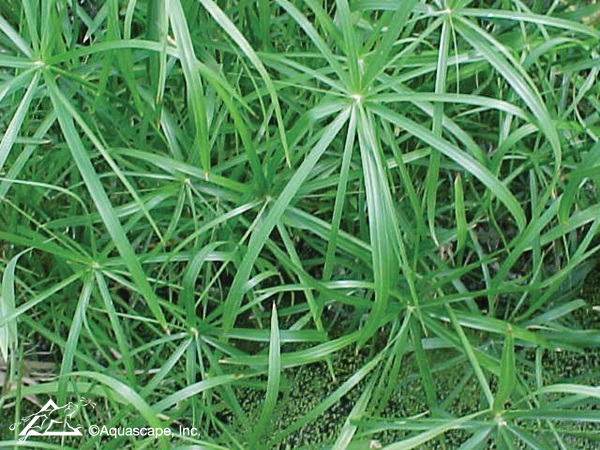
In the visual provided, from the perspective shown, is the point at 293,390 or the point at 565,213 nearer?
the point at 565,213

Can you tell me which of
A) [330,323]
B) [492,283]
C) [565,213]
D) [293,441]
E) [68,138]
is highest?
[68,138]

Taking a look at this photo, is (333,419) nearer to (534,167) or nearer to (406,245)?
(406,245)

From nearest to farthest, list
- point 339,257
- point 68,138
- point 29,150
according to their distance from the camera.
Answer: point 68,138 → point 29,150 → point 339,257

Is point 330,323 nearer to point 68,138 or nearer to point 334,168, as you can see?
point 334,168

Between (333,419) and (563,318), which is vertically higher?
(563,318)

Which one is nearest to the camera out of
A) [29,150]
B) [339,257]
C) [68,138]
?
[68,138]

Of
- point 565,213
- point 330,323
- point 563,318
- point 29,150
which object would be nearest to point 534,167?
point 565,213
